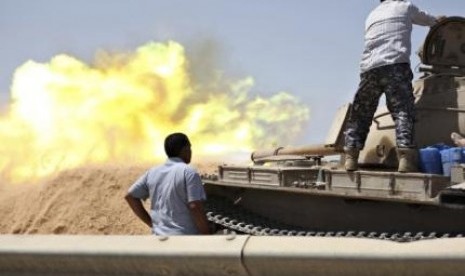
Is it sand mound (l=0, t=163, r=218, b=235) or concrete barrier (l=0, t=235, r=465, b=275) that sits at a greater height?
concrete barrier (l=0, t=235, r=465, b=275)

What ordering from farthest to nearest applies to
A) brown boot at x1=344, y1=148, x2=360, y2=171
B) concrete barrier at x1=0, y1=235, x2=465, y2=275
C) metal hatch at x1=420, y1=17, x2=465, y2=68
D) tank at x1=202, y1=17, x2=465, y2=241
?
metal hatch at x1=420, y1=17, x2=465, y2=68 < brown boot at x1=344, y1=148, x2=360, y2=171 < tank at x1=202, y1=17, x2=465, y2=241 < concrete barrier at x1=0, y1=235, x2=465, y2=275

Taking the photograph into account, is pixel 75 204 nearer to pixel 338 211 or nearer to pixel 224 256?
pixel 338 211

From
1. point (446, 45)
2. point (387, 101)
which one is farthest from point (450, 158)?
point (446, 45)

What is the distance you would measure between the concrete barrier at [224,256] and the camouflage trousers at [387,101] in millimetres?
4505

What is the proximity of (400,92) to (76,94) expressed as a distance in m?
20.7

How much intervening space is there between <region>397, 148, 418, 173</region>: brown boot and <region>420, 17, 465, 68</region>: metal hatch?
2034mm

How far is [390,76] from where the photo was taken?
759 centimetres

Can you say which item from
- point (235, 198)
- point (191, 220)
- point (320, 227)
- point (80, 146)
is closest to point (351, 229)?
point (320, 227)

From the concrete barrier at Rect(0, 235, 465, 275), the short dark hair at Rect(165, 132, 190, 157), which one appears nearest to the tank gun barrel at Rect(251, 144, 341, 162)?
the short dark hair at Rect(165, 132, 190, 157)

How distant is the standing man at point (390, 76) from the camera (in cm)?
746

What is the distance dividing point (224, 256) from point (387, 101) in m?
4.99

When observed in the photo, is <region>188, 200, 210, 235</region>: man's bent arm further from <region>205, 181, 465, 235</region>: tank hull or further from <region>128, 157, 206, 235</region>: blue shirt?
<region>205, 181, 465, 235</region>: tank hull

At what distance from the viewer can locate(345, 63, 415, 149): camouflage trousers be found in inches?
294

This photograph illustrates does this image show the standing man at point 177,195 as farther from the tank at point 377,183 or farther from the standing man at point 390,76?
the standing man at point 390,76
